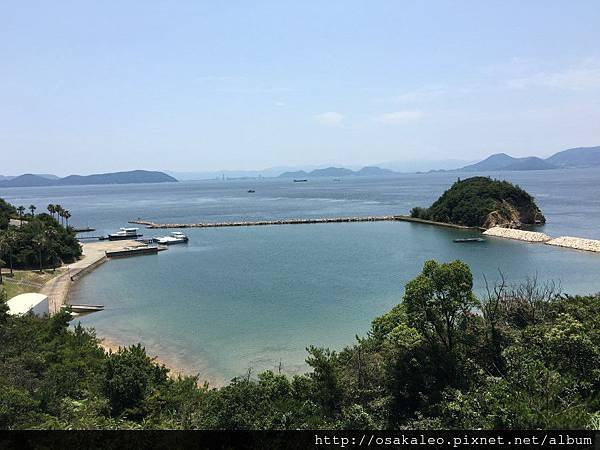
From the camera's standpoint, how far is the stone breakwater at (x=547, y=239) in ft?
143

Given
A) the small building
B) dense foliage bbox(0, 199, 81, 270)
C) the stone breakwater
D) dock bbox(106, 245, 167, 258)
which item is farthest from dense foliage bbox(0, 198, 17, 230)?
the stone breakwater

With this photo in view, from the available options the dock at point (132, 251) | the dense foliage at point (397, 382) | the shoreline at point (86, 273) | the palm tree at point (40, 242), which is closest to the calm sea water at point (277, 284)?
the shoreline at point (86, 273)

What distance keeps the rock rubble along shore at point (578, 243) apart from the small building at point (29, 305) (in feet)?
148

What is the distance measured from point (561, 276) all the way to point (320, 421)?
98.6 feet

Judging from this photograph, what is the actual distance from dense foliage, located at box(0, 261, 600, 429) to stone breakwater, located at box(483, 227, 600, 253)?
3099 cm

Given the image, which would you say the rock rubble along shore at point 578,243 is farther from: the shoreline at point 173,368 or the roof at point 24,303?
the roof at point 24,303

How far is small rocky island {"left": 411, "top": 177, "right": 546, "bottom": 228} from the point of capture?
62.0 metres

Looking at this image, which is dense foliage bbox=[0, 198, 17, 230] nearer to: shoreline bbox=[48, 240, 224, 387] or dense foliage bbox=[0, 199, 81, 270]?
dense foliage bbox=[0, 199, 81, 270]

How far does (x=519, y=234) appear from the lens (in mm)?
52594

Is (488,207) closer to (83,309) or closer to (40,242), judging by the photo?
(83,309)

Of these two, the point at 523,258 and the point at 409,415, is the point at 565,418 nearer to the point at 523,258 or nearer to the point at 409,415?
the point at 409,415

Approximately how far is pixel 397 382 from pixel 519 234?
45.5 metres

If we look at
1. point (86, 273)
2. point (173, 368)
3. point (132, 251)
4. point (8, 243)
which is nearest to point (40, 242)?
point (8, 243)

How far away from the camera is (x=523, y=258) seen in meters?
40.9
